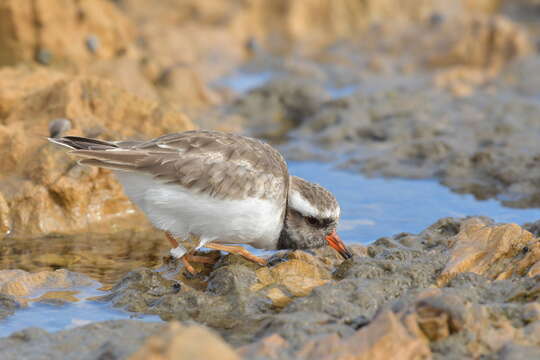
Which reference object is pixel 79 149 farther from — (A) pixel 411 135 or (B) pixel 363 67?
(B) pixel 363 67

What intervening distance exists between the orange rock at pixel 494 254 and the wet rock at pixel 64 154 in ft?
11.1

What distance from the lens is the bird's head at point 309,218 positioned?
6602mm

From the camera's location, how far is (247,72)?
15.3m

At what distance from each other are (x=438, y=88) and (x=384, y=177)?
162 inches

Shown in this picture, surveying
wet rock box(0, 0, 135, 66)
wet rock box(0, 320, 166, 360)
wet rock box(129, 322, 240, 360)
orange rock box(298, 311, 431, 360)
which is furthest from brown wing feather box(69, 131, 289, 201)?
wet rock box(0, 0, 135, 66)

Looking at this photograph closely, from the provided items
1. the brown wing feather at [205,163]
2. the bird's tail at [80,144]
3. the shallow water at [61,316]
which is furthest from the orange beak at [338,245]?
the bird's tail at [80,144]

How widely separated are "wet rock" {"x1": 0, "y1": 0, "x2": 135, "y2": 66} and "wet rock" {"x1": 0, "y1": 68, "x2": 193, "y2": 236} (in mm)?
2738

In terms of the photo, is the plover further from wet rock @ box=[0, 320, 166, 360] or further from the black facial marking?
wet rock @ box=[0, 320, 166, 360]

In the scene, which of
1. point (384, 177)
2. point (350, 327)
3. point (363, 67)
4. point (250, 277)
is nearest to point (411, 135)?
point (384, 177)

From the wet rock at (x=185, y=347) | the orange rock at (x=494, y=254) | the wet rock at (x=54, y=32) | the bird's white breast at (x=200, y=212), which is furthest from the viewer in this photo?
the wet rock at (x=54, y=32)

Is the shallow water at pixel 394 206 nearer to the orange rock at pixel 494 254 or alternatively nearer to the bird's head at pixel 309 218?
the bird's head at pixel 309 218

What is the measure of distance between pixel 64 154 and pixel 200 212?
94.2 inches

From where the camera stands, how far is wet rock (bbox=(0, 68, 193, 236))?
7.68 meters

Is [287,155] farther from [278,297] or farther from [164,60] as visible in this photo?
[278,297]
